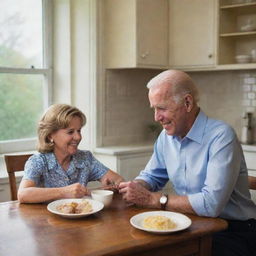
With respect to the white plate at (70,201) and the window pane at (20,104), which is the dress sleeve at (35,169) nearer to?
the white plate at (70,201)

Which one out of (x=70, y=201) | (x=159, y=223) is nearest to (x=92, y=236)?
(x=159, y=223)

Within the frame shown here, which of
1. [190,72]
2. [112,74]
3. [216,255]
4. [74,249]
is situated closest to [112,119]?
[112,74]

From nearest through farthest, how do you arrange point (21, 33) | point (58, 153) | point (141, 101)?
1. point (58, 153)
2. point (21, 33)
3. point (141, 101)

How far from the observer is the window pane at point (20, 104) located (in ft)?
11.5

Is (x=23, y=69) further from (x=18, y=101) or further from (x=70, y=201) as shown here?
(x=70, y=201)

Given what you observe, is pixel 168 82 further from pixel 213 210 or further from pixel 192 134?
pixel 213 210

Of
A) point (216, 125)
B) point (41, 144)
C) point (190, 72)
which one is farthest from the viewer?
point (190, 72)

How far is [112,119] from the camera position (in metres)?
3.80

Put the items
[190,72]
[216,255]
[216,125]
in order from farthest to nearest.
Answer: [190,72] → [216,125] → [216,255]

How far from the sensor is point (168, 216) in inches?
66.9

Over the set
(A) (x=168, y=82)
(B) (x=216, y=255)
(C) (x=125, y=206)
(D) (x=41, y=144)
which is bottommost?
(B) (x=216, y=255)

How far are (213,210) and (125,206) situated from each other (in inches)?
15.0

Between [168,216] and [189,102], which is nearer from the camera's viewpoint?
[168,216]

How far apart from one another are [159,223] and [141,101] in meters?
2.62
